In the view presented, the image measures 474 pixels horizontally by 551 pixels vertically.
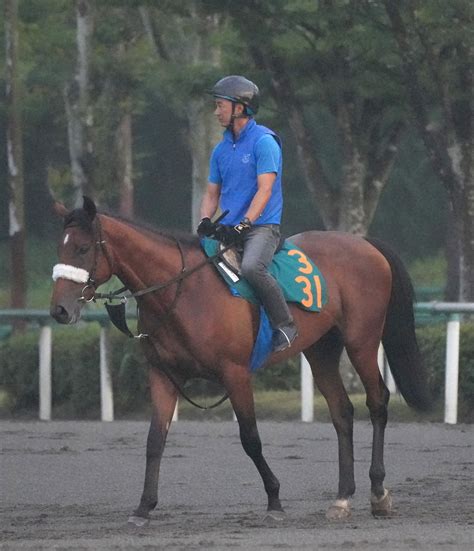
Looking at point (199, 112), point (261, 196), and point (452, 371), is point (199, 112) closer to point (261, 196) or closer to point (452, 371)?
point (452, 371)

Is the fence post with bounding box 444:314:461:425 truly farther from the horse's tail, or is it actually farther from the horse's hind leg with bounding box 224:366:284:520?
the horse's hind leg with bounding box 224:366:284:520

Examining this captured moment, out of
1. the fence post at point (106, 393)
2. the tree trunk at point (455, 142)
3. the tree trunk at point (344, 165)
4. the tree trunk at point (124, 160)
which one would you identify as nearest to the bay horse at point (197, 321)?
the fence post at point (106, 393)

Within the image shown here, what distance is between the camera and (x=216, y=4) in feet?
59.0

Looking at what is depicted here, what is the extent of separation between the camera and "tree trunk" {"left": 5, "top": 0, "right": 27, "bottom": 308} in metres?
23.9

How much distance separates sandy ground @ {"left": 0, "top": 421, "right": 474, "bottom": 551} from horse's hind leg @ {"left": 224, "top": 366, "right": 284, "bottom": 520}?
15cm

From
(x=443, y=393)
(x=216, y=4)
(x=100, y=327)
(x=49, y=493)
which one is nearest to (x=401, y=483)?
(x=49, y=493)

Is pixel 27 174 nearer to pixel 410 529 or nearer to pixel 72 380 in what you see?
pixel 72 380

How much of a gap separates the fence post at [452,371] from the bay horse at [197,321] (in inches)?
181

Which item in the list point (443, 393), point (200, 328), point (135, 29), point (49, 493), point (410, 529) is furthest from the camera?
point (135, 29)

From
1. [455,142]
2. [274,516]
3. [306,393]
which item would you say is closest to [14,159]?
[455,142]

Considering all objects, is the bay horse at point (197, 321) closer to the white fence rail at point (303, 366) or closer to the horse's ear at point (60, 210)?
the horse's ear at point (60, 210)

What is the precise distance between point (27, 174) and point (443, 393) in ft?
99.6

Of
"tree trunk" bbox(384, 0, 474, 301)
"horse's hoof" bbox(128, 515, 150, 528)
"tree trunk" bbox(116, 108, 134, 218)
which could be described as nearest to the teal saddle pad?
"horse's hoof" bbox(128, 515, 150, 528)

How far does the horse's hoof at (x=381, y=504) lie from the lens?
30.7 feet
